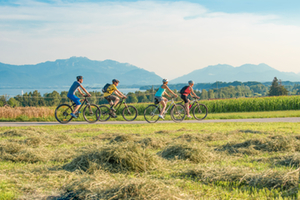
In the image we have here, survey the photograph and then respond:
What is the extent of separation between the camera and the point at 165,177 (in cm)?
461

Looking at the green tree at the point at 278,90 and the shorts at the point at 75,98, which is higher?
the green tree at the point at 278,90

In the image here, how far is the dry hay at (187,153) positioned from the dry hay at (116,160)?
33.8 inches

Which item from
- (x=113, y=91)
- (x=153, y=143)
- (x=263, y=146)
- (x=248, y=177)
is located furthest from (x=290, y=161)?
(x=113, y=91)

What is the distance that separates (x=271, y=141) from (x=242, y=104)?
20362 mm

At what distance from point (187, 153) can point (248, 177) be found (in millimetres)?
1759

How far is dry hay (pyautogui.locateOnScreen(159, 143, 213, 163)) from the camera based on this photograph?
19.0 ft

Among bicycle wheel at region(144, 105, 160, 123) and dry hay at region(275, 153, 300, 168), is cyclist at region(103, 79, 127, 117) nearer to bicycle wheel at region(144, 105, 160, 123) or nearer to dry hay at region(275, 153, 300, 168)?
bicycle wheel at region(144, 105, 160, 123)

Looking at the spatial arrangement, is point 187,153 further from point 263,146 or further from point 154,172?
point 263,146

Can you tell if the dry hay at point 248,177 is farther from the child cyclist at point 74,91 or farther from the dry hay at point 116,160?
A: the child cyclist at point 74,91

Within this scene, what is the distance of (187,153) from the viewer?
19.5ft

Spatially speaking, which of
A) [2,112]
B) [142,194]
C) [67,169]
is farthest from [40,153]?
[2,112]

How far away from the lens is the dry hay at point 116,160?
500 centimetres

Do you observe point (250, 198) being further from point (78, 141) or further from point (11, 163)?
point (78, 141)

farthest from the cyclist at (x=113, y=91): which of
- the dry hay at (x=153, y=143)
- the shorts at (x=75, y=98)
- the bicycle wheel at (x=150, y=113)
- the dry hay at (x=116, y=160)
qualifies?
the dry hay at (x=116, y=160)
